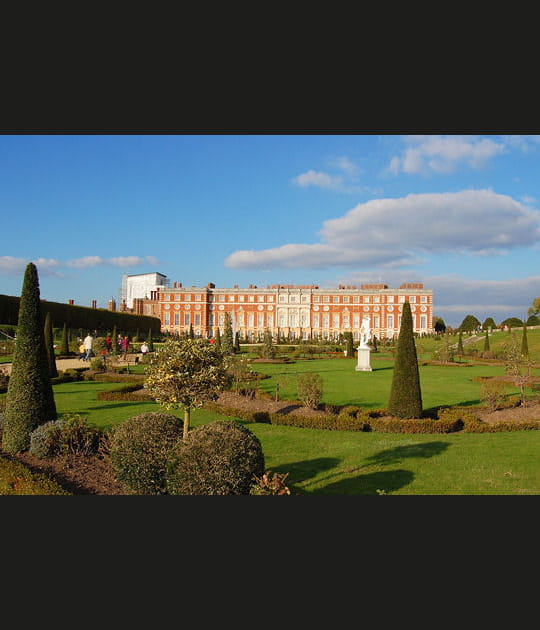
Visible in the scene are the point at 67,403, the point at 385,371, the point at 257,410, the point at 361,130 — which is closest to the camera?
the point at 361,130

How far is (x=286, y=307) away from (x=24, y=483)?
200 ft

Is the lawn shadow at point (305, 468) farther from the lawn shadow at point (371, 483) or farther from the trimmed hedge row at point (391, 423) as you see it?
the trimmed hedge row at point (391, 423)

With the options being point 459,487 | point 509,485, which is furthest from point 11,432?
point 509,485

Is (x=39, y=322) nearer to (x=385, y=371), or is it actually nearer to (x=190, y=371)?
(x=190, y=371)

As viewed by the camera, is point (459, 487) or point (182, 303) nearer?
point (459, 487)

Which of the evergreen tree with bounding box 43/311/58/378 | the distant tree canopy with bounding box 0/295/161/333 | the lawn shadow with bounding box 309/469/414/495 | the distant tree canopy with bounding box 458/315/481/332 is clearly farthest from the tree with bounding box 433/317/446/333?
the lawn shadow with bounding box 309/469/414/495

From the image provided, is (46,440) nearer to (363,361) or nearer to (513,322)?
(363,361)

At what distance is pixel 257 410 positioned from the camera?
10.9 meters

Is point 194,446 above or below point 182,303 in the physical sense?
below

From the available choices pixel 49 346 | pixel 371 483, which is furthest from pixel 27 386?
pixel 49 346

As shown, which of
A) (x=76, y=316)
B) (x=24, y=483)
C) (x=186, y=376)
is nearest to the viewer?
(x=24, y=483)

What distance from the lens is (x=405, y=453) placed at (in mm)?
7531

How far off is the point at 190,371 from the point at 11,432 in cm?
301

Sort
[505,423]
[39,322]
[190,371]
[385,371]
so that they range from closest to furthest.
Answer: [190,371]
[39,322]
[505,423]
[385,371]
